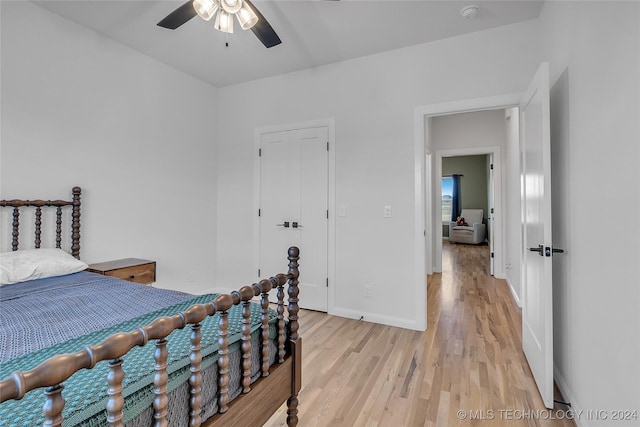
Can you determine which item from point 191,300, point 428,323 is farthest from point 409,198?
point 191,300

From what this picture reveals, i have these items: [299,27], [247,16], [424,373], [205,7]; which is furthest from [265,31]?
[424,373]

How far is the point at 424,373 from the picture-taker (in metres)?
2.17

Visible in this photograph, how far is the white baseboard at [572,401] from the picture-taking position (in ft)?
5.19

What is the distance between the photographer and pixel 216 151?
162 inches

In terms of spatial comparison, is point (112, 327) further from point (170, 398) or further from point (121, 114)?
point (121, 114)

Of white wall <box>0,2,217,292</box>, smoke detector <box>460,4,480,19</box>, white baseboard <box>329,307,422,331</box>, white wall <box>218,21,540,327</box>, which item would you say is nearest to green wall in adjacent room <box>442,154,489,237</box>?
white wall <box>218,21,540,327</box>

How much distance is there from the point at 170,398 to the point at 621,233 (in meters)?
1.75

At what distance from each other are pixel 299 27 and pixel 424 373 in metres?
2.90

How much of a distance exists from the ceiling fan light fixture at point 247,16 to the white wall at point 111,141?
1.82 meters

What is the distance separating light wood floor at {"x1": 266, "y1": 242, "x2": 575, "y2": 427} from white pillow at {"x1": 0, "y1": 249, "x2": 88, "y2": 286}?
1.79 meters

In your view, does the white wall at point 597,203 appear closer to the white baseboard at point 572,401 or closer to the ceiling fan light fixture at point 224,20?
the white baseboard at point 572,401

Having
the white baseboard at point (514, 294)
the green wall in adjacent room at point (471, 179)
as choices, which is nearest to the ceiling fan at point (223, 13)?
the white baseboard at point (514, 294)

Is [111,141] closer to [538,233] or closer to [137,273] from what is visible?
[137,273]

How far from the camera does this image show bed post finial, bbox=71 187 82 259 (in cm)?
258
